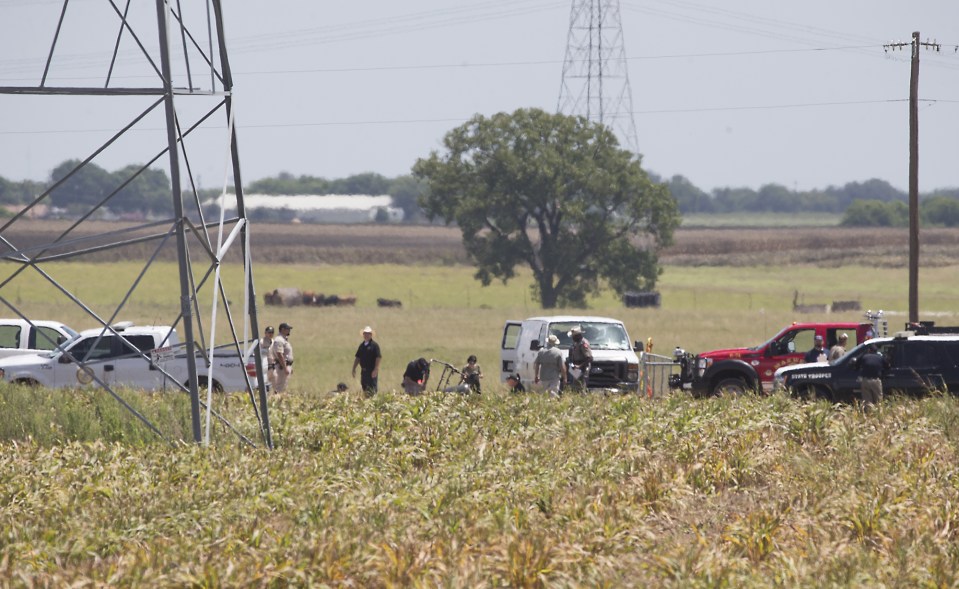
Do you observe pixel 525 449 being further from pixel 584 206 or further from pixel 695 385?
pixel 584 206

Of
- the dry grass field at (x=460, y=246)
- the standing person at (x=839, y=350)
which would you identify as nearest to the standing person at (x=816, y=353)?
the standing person at (x=839, y=350)

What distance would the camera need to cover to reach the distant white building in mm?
92000

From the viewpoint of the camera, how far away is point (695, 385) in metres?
24.5

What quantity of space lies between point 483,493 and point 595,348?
1332cm

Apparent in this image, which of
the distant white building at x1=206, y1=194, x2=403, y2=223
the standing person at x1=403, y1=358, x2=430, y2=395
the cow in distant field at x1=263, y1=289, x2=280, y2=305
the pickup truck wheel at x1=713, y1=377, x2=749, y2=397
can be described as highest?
the distant white building at x1=206, y1=194, x2=403, y2=223

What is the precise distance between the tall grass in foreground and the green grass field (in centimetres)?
3

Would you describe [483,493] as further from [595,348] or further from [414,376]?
[595,348]

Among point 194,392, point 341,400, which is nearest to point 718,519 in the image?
point 194,392

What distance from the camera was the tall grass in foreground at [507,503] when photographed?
1002 cm

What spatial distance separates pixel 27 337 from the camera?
2644 centimetres

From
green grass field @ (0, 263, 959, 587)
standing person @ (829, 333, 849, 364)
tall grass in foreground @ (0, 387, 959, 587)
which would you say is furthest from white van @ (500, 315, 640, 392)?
tall grass in foreground @ (0, 387, 959, 587)

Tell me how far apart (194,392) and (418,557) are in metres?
5.30

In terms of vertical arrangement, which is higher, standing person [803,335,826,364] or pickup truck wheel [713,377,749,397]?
standing person [803,335,826,364]

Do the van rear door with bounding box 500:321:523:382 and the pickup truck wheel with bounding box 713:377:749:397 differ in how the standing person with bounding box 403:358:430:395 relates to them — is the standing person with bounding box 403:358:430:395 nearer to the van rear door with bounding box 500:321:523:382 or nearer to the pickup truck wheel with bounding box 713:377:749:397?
the van rear door with bounding box 500:321:523:382
